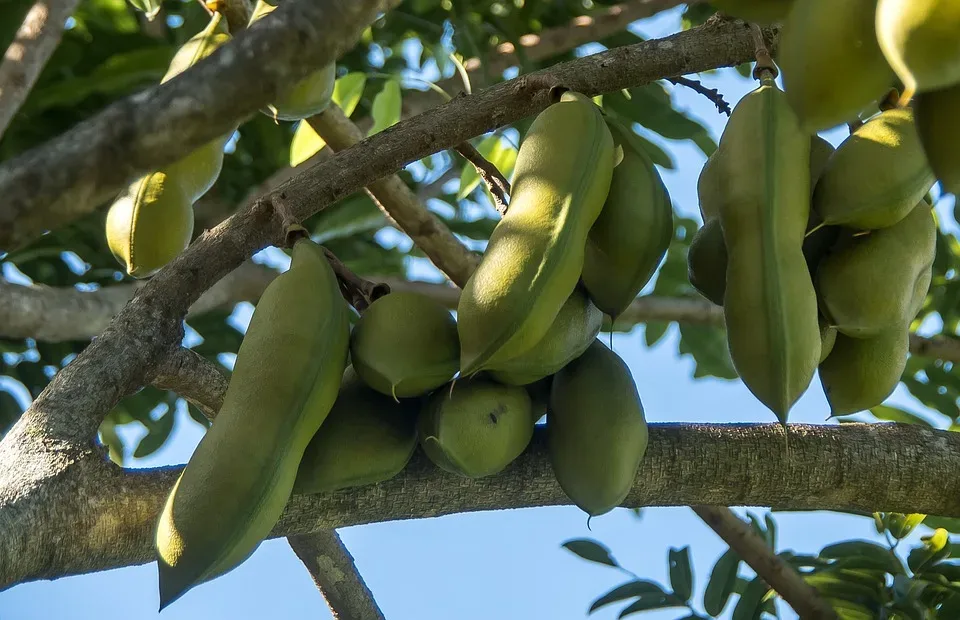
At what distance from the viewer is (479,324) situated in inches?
38.0

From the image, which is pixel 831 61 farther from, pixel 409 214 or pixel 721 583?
A: pixel 721 583

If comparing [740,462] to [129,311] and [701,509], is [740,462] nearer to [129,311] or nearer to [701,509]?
[701,509]

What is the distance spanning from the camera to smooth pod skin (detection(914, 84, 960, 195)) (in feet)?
2.47

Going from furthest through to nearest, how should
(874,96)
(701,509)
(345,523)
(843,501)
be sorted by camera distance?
(701,509), (843,501), (345,523), (874,96)

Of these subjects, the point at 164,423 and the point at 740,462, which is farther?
the point at 164,423

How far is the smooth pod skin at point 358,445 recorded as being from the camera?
1031 millimetres

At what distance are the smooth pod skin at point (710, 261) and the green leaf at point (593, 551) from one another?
0.78 metres

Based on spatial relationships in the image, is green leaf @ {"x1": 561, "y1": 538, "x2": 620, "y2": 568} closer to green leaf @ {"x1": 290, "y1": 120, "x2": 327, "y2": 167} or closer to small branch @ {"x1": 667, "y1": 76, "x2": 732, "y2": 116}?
small branch @ {"x1": 667, "y1": 76, "x2": 732, "y2": 116}

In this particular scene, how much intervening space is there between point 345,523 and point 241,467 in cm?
24

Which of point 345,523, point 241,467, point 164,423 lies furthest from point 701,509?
point 164,423

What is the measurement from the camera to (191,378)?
1.23 meters

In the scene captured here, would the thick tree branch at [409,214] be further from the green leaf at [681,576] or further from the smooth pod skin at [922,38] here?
the smooth pod skin at [922,38]

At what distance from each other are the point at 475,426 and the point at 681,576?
2.92 ft

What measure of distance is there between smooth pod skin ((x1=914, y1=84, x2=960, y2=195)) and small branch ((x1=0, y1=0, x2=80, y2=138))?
4.97 feet
